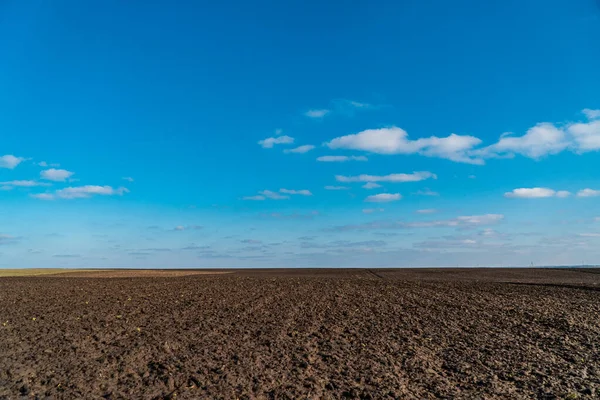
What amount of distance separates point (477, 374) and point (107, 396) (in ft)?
35.5

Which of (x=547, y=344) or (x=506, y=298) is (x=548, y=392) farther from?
(x=506, y=298)

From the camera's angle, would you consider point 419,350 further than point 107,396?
Yes

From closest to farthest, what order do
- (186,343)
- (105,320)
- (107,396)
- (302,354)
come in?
(107,396) < (302,354) < (186,343) < (105,320)

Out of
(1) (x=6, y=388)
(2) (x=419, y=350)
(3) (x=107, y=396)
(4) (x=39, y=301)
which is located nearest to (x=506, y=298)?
(2) (x=419, y=350)

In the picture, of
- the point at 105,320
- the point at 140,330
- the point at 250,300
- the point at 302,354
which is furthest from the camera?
the point at 250,300

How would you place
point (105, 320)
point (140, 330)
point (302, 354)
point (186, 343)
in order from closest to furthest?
point (302, 354)
point (186, 343)
point (140, 330)
point (105, 320)

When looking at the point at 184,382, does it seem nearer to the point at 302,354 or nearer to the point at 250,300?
the point at 302,354

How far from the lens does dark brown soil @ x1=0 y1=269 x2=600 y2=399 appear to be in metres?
12.1

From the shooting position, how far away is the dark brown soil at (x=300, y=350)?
1212cm

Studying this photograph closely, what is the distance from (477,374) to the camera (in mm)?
13391

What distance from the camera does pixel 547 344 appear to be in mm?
17141

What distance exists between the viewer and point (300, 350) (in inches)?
607

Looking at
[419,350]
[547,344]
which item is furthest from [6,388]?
[547,344]

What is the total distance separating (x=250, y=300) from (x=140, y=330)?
9780mm
